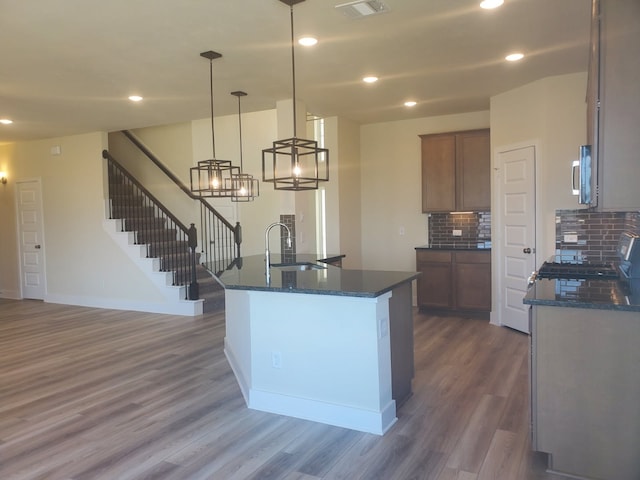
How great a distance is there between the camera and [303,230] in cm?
582

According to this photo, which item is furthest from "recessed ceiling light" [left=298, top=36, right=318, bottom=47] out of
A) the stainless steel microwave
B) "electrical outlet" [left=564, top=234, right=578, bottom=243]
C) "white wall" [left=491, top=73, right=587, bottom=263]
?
"electrical outlet" [left=564, top=234, right=578, bottom=243]

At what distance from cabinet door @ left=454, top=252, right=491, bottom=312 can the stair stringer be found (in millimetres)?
3582

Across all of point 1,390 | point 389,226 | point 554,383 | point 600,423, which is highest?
point 389,226

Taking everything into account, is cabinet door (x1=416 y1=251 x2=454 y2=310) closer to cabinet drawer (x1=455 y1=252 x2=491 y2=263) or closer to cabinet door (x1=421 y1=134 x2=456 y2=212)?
cabinet drawer (x1=455 y1=252 x2=491 y2=263)


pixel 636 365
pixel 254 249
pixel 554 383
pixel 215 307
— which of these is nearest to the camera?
pixel 636 365

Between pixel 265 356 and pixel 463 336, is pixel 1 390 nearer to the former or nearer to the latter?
pixel 265 356

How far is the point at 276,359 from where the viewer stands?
334cm

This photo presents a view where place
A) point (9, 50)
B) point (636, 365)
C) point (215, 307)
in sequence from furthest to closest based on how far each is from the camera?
point (215, 307), point (9, 50), point (636, 365)

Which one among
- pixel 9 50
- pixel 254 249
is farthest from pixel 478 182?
pixel 9 50

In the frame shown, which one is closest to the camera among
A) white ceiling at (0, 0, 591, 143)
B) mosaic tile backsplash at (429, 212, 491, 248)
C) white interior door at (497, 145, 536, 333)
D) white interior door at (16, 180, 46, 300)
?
white ceiling at (0, 0, 591, 143)

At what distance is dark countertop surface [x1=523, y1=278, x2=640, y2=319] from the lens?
2.37m

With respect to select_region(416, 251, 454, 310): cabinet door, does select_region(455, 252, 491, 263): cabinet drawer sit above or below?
above

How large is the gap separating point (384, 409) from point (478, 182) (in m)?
4.07

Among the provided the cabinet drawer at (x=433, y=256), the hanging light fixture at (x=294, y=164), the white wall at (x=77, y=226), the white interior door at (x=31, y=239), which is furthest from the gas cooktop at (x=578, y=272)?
the white interior door at (x=31, y=239)
